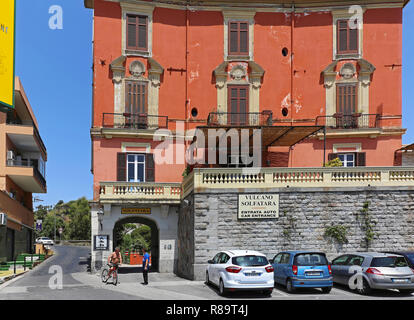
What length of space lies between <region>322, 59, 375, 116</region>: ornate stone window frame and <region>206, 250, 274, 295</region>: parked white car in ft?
52.8

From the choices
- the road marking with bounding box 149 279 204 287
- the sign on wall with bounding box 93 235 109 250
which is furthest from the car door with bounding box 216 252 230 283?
the sign on wall with bounding box 93 235 109 250

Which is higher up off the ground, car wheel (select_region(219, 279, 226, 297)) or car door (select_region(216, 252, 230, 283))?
car door (select_region(216, 252, 230, 283))

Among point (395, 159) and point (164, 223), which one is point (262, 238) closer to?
point (164, 223)

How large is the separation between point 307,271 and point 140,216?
508 inches

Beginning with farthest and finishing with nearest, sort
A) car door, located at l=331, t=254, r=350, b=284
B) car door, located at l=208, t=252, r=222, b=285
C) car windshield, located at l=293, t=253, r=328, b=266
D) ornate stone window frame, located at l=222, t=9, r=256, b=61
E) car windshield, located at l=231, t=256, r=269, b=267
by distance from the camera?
ornate stone window frame, located at l=222, t=9, r=256, b=61 → car door, located at l=331, t=254, r=350, b=284 → car door, located at l=208, t=252, r=222, b=285 → car windshield, located at l=293, t=253, r=328, b=266 → car windshield, located at l=231, t=256, r=269, b=267

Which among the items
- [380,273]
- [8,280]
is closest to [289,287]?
[380,273]

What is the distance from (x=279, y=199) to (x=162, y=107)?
10598mm

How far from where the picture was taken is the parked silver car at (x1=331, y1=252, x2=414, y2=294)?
57.6 ft

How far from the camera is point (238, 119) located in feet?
102

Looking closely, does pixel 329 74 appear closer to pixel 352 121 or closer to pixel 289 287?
pixel 352 121

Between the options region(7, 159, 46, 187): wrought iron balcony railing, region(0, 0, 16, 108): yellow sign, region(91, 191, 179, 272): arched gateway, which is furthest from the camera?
region(7, 159, 46, 187): wrought iron balcony railing

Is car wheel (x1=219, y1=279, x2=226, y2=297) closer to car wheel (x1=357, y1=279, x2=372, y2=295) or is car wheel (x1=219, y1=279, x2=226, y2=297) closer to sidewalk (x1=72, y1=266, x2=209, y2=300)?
sidewalk (x1=72, y1=266, x2=209, y2=300)

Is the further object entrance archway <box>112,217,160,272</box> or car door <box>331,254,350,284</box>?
entrance archway <box>112,217,160,272</box>

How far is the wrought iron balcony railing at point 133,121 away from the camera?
30.2 m
